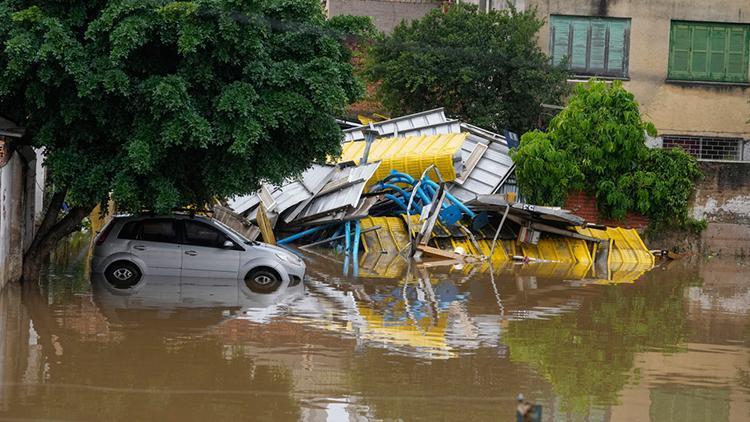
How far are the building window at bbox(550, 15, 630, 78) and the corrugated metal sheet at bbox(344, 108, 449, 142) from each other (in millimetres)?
4742

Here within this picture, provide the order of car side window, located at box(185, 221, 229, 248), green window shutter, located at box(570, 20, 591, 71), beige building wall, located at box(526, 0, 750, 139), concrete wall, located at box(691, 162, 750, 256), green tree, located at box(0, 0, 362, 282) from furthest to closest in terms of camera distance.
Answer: green window shutter, located at box(570, 20, 591, 71) < beige building wall, located at box(526, 0, 750, 139) < concrete wall, located at box(691, 162, 750, 256) < car side window, located at box(185, 221, 229, 248) < green tree, located at box(0, 0, 362, 282)

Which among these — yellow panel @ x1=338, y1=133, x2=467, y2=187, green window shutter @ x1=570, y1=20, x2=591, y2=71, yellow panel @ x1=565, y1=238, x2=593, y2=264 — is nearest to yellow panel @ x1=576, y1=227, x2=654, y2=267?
yellow panel @ x1=565, y1=238, x2=593, y2=264

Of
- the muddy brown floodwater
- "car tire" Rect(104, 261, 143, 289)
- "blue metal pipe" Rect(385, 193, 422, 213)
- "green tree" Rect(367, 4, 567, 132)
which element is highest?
"green tree" Rect(367, 4, 567, 132)

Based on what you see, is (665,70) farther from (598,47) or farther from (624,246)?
(624,246)

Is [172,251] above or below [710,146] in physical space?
below

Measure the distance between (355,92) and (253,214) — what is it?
11.4m

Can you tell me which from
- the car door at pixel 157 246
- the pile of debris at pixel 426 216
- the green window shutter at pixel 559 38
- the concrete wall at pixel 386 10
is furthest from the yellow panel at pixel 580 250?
the concrete wall at pixel 386 10

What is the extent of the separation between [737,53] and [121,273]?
2346 cm

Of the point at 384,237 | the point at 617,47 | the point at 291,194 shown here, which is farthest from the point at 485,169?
the point at 617,47

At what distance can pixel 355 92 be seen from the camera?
17938mm

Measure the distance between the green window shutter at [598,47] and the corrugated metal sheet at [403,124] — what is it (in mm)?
5575

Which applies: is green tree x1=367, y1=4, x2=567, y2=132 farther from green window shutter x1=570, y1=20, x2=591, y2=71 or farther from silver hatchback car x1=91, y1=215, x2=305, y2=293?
silver hatchback car x1=91, y1=215, x2=305, y2=293

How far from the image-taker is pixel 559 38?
111ft

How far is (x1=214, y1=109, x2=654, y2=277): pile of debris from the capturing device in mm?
26844
